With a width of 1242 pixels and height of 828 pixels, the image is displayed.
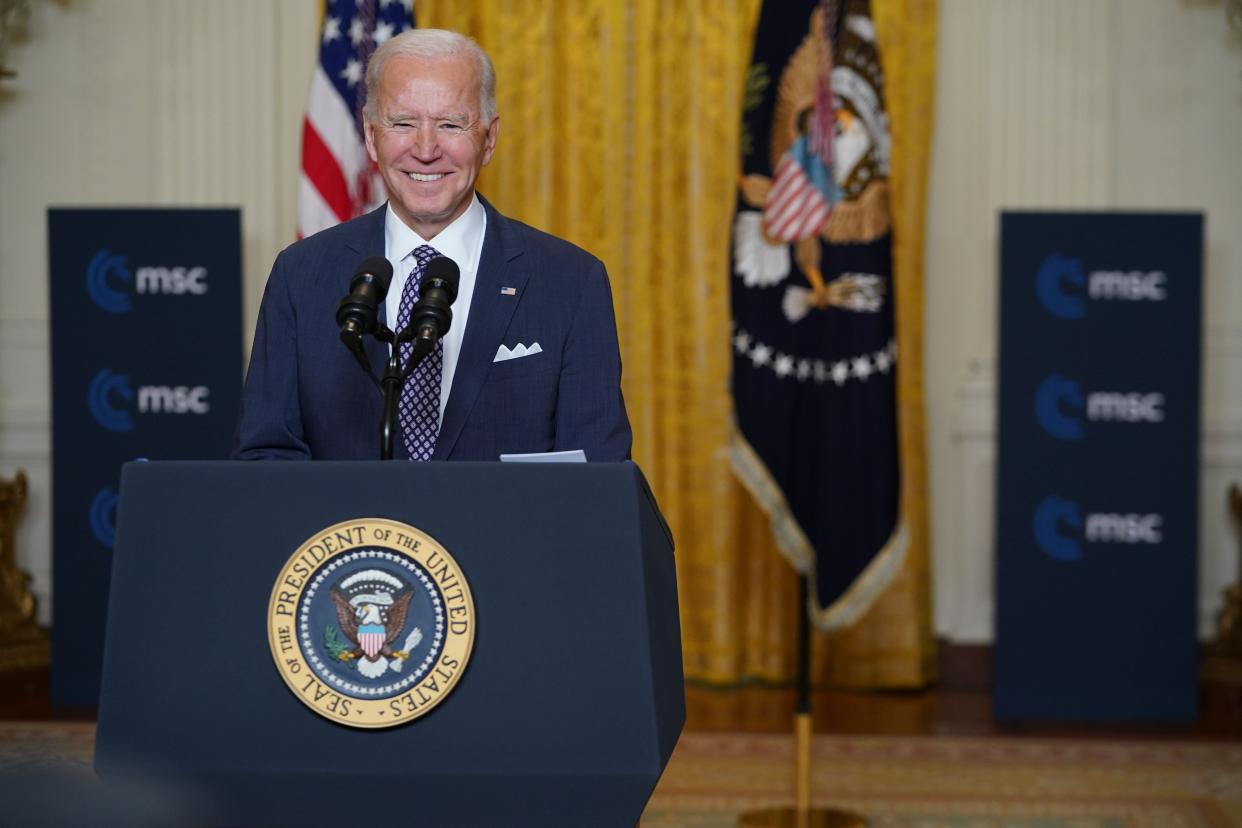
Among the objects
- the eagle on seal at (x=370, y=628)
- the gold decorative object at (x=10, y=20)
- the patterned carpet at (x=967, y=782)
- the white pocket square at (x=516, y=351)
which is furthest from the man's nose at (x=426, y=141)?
the gold decorative object at (x=10, y=20)

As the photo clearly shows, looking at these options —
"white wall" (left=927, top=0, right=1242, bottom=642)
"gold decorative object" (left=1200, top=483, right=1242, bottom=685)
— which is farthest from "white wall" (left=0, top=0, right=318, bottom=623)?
"gold decorative object" (left=1200, top=483, right=1242, bottom=685)

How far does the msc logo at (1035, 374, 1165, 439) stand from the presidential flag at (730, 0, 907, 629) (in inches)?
21.7

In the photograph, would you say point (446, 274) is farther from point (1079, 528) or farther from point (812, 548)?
point (1079, 528)

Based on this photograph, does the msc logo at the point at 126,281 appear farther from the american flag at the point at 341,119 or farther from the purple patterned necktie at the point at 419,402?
the purple patterned necktie at the point at 419,402

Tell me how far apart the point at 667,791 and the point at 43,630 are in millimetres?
3204

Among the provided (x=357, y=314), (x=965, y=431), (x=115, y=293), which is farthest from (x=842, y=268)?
(x=357, y=314)

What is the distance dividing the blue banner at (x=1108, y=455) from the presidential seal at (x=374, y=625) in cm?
416

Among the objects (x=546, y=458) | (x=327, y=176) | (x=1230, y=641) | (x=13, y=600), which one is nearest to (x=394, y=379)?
(x=546, y=458)

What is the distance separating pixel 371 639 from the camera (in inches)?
61.4

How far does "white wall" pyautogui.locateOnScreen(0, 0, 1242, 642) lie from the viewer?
20.2 ft

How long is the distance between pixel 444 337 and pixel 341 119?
349cm

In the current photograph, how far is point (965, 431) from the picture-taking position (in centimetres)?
623

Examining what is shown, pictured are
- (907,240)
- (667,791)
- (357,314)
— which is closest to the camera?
(357,314)

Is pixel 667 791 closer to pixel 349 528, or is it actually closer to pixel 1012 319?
pixel 1012 319
